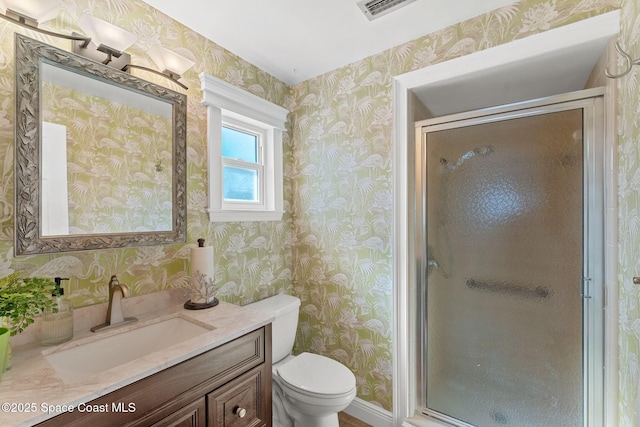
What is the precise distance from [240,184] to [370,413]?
1716mm

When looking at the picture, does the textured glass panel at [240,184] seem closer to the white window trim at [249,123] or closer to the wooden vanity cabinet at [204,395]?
the white window trim at [249,123]

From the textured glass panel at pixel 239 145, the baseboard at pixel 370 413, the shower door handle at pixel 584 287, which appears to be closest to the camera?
the shower door handle at pixel 584 287

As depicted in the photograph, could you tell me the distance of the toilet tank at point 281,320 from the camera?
5.48ft

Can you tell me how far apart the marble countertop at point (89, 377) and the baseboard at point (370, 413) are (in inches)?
43.2

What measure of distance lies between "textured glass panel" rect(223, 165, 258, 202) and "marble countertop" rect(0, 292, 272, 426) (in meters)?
0.78

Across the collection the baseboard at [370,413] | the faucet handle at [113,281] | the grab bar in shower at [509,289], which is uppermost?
the faucet handle at [113,281]

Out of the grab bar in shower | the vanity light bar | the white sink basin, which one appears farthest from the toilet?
the vanity light bar

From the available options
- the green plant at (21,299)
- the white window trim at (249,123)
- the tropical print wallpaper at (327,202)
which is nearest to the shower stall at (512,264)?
the tropical print wallpaper at (327,202)

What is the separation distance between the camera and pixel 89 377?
0.76 m

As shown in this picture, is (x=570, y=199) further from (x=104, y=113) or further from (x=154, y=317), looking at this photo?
(x=104, y=113)

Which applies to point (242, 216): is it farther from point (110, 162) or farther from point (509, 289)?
point (509, 289)

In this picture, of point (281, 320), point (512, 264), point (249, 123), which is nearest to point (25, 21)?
point (249, 123)

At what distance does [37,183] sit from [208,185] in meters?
0.70

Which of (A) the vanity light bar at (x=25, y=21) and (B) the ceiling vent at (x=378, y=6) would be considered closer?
(A) the vanity light bar at (x=25, y=21)
